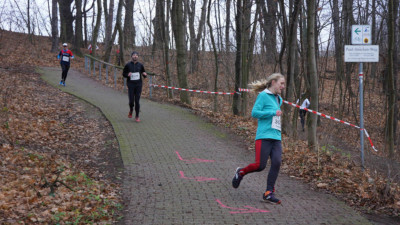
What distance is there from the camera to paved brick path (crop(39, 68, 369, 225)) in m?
5.41

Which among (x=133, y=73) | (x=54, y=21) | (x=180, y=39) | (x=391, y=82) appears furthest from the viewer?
(x=54, y=21)

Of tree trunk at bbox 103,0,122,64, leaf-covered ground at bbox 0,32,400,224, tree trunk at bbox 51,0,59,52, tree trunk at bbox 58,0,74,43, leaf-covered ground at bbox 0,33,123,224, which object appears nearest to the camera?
leaf-covered ground at bbox 0,33,123,224

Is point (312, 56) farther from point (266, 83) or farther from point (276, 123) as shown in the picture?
point (276, 123)

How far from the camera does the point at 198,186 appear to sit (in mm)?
6805

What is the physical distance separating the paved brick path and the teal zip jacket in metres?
1.01

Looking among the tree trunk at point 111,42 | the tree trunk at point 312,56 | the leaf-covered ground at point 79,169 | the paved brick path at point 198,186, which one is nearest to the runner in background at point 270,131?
the paved brick path at point 198,186

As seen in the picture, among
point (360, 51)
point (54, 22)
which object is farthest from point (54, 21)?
point (360, 51)

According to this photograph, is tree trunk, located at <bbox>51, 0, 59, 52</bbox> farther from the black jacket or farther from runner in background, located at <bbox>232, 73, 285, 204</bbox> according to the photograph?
runner in background, located at <bbox>232, 73, 285, 204</bbox>

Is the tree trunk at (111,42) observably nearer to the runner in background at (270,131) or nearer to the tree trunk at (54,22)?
the tree trunk at (54,22)

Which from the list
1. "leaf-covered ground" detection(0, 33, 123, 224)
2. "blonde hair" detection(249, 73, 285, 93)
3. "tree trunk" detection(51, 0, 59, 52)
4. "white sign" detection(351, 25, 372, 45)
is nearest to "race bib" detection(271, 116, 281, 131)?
"blonde hair" detection(249, 73, 285, 93)

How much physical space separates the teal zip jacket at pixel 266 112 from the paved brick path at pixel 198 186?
101cm

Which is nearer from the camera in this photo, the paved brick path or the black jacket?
the paved brick path

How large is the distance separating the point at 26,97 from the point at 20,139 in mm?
6459

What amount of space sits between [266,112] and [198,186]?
1848 millimetres
